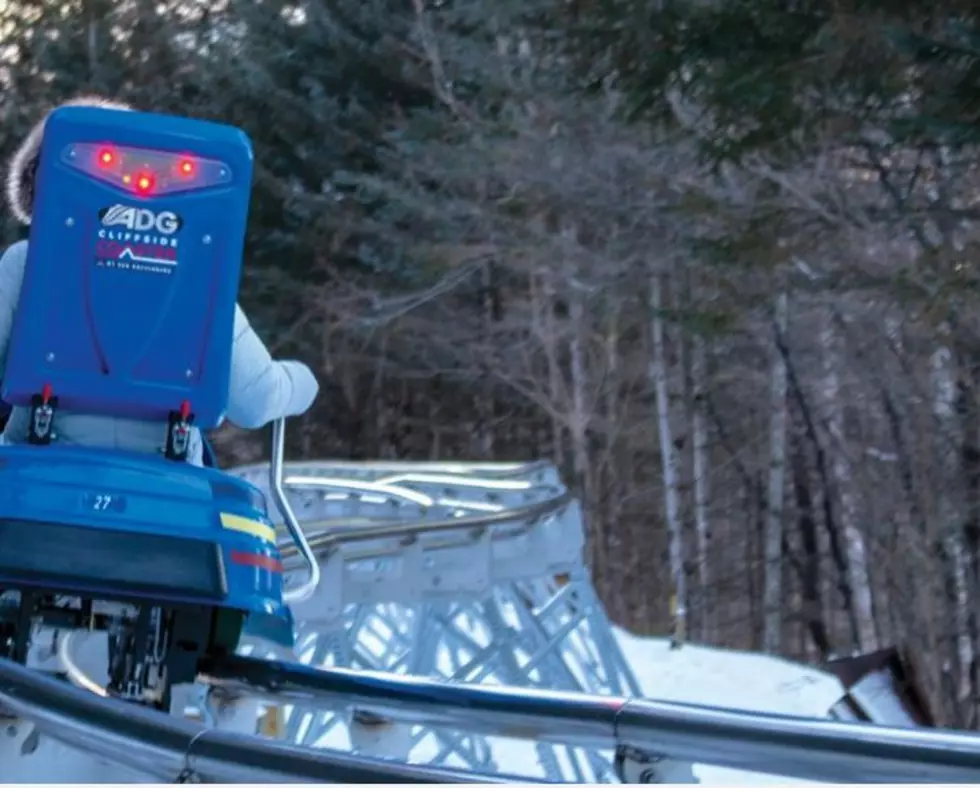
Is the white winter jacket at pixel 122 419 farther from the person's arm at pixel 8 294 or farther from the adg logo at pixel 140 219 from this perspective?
the adg logo at pixel 140 219

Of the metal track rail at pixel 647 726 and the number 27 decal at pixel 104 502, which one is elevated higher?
the number 27 decal at pixel 104 502

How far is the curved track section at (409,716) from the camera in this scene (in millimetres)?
3602

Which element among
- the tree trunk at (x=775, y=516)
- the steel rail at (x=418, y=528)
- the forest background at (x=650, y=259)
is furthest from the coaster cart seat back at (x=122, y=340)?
the tree trunk at (x=775, y=516)

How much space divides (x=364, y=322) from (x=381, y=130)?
3955mm

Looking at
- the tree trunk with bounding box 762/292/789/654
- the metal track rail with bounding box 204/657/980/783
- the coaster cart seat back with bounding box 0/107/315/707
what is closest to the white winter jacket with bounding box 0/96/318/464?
the coaster cart seat back with bounding box 0/107/315/707

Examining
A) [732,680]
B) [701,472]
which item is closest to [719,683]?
[732,680]

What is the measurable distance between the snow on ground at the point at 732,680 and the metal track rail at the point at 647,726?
7.73 m

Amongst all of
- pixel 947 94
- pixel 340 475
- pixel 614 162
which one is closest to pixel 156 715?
pixel 947 94

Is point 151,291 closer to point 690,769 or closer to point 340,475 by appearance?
point 690,769

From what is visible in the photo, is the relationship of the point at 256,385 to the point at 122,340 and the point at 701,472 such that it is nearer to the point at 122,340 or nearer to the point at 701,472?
the point at 122,340

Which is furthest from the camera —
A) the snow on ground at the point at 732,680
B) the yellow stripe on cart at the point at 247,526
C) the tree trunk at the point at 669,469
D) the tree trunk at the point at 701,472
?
the tree trunk at the point at 701,472

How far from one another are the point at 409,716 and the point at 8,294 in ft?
5.20

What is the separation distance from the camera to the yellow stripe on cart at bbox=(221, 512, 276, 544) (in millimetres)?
4570

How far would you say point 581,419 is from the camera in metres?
22.8
